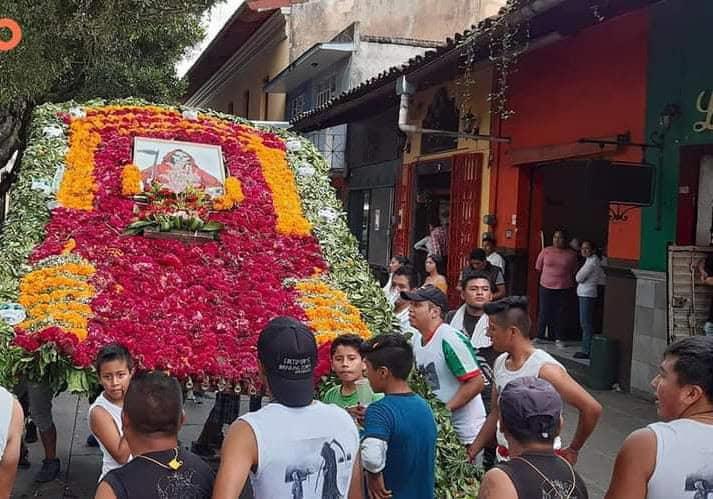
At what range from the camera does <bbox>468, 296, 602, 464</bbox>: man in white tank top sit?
151 inches

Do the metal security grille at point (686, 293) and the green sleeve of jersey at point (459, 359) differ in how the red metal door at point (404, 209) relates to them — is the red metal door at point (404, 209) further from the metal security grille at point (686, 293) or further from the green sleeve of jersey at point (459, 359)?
the green sleeve of jersey at point (459, 359)

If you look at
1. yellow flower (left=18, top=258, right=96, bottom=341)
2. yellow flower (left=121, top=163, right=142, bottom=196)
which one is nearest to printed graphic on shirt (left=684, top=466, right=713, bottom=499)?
yellow flower (left=18, top=258, right=96, bottom=341)

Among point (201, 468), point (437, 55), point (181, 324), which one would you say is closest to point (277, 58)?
point (437, 55)

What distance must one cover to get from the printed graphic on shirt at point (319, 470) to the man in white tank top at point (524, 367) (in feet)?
3.86

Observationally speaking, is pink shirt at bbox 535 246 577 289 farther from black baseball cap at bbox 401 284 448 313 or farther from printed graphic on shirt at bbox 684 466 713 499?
printed graphic on shirt at bbox 684 466 713 499

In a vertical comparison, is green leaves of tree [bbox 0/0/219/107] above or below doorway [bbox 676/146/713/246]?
above

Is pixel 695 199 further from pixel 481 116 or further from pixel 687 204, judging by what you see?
pixel 481 116

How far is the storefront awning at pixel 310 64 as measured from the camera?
1878 centimetres

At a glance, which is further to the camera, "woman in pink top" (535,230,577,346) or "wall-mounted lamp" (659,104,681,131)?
"woman in pink top" (535,230,577,346)

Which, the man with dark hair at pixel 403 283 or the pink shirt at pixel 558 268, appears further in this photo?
the pink shirt at pixel 558 268

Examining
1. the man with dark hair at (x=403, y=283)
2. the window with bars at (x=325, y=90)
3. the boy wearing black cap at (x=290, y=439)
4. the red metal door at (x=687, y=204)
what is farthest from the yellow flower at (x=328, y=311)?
the window with bars at (x=325, y=90)

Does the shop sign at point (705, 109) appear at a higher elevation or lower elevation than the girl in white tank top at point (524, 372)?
higher

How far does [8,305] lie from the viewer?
206 inches

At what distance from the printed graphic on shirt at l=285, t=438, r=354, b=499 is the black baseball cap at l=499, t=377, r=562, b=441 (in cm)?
61
